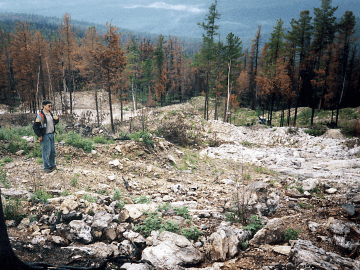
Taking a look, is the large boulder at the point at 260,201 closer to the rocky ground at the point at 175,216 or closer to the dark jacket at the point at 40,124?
the rocky ground at the point at 175,216

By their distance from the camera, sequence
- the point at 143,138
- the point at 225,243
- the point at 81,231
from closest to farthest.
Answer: the point at 225,243, the point at 81,231, the point at 143,138

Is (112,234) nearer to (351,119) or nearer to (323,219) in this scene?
(323,219)

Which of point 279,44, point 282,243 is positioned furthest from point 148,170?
point 279,44

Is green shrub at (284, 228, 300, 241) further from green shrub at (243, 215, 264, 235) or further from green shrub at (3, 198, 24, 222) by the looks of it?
green shrub at (3, 198, 24, 222)

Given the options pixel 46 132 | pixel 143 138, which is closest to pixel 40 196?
pixel 46 132

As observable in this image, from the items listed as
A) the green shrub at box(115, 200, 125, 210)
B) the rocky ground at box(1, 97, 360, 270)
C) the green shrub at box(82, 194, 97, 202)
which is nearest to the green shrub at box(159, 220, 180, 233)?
the rocky ground at box(1, 97, 360, 270)

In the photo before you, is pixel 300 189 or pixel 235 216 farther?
pixel 300 189

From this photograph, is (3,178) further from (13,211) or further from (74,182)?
(13,211)

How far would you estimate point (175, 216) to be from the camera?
5.05 m

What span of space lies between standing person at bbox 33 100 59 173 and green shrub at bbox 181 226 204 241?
17.9 ft

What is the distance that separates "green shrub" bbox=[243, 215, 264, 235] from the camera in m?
4.50

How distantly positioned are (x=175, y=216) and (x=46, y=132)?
5308 mm

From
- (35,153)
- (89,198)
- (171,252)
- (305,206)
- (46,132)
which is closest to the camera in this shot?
(171,252)

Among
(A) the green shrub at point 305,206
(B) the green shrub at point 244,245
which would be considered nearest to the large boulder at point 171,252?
(B) the green shrub at point 244,245
